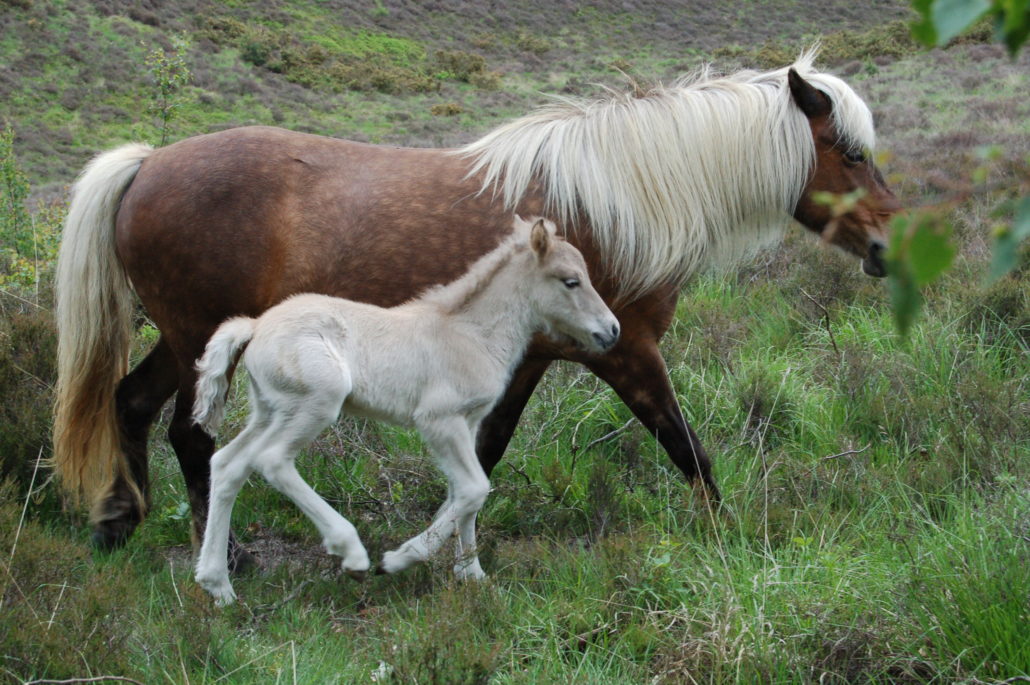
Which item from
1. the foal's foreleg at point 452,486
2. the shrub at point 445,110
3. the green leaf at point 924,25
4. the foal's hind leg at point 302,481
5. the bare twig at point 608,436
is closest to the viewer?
the green leaf at point 924,25

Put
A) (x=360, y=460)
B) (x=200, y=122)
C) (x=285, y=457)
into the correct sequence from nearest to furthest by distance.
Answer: (x=285, y=457) → (x=360, y=460) → (x=200, y=122)

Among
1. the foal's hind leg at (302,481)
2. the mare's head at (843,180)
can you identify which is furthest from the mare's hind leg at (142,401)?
the mare's head at (843,180)

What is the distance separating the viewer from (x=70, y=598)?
3.44 m

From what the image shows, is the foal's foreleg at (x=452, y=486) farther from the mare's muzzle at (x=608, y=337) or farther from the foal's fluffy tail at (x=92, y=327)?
the foal's fluffy tail at (x=92, y=327)

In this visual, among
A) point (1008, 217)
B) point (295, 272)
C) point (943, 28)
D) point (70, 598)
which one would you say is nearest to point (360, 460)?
point (295, 272)

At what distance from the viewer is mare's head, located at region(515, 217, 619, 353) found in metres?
4.00

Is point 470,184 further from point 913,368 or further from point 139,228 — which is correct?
point 913,368

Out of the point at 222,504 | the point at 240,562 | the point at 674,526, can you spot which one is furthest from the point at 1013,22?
the point at 240,562

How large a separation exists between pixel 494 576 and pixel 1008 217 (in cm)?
756

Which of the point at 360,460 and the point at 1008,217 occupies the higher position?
the point at 1008,217

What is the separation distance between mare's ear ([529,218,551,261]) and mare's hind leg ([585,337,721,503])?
0.81 m

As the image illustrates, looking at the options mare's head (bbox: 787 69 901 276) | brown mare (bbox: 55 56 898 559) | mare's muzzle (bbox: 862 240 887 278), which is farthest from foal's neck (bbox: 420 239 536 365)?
mare's muzzle (bbox: 862 240 887 278)

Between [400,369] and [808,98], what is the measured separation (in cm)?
260

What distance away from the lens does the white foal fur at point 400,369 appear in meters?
3.69
